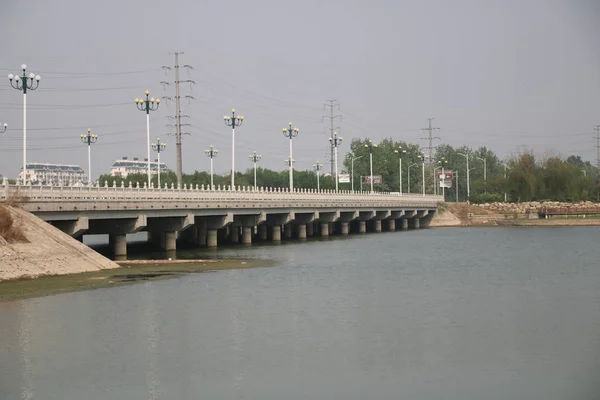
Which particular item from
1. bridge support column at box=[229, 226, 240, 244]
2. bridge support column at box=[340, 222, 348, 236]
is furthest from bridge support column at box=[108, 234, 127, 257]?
bridge support column at box=[340, 222, 348, 236]

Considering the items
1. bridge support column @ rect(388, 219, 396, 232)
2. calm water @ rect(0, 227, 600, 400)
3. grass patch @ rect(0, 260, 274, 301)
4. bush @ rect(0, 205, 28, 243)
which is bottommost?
calm water @ rect(0, 227, 600, 400)

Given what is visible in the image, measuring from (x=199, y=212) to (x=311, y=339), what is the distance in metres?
47.2

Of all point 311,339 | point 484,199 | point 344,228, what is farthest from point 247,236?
point 484,199

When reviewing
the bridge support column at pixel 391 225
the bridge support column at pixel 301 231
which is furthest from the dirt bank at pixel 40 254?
the bridge support column at pixel 391 225

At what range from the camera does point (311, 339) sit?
32281mm

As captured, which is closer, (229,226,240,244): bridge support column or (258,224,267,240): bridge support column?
(229,226,240,244): bridge support column

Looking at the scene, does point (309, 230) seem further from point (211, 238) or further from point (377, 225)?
point (211, 238)

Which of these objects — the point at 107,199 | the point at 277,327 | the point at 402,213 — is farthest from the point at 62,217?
the point at 402,213

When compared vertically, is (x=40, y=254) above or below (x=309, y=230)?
above

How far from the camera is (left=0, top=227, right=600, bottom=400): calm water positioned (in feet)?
85.8

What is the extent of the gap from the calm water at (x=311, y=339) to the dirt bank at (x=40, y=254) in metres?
5.36

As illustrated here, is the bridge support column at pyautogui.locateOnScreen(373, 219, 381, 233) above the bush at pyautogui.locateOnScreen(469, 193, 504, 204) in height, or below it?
below

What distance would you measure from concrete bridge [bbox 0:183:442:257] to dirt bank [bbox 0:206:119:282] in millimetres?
3425

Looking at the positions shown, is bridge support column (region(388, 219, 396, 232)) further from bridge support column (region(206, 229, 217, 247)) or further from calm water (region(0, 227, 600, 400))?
calm water (region(0, 227, 600, 400))
